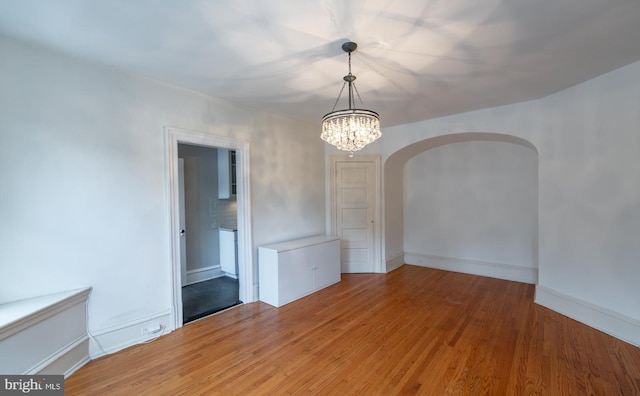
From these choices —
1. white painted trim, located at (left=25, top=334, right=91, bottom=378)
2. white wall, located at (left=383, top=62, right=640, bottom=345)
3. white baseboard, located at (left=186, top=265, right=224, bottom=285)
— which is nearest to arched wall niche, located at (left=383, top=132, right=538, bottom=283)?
white wall, located at (left=383, top=62, right=640, bottom=345)

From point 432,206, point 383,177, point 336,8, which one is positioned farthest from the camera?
point 432,206

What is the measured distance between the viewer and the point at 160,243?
276 cm

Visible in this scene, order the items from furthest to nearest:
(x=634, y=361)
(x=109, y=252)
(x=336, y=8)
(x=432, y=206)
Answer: (x=432, y=206) < (x=109, y=252) < (x=634, y=361) < (x=336, y=8)

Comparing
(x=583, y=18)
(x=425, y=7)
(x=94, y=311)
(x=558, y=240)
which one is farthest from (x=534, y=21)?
(x=94, y=311)

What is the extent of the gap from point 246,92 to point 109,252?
2180mm

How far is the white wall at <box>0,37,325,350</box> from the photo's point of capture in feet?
6.59

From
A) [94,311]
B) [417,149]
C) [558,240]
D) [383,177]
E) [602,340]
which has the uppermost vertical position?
[417,149]

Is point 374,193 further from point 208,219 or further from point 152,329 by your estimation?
point 152,329

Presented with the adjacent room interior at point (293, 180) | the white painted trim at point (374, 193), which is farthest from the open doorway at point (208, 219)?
the white painted trim at point (374, 193)

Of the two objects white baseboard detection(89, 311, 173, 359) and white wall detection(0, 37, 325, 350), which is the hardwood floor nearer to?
white baseboard detection(89, 311, 173, 359)

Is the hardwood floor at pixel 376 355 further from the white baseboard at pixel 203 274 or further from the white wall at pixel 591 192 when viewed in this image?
the white baseboard at pixel 203 274

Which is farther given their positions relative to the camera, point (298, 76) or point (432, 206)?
point (432, 206)

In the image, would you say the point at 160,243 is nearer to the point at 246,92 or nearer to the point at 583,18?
the point at 246,92
